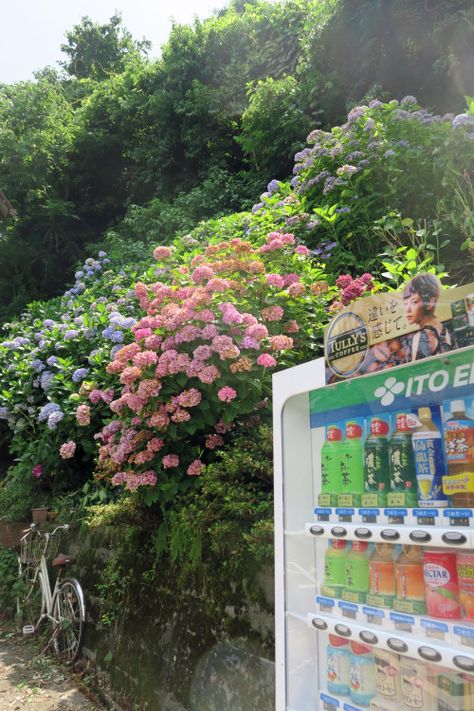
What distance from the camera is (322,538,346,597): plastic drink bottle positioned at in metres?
2.18

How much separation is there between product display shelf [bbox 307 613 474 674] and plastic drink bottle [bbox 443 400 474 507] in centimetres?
45

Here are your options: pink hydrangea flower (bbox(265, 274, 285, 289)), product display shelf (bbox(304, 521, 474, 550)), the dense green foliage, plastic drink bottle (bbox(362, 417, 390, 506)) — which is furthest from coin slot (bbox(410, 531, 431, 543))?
the dense green foliage

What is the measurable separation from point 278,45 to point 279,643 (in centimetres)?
1440

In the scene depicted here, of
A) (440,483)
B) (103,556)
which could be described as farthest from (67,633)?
(440,483)

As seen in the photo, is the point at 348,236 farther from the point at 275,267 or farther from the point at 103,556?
the point at 103,556

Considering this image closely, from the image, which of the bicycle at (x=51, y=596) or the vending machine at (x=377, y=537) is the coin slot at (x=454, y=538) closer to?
the vending machine at (x=377, y=537)

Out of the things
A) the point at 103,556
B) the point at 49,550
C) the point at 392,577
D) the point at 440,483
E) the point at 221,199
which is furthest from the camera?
the point at 221,199

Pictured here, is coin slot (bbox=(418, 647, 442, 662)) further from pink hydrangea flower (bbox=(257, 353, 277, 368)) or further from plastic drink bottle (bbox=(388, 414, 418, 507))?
pink hydrangea flower (bbox=(257, 353, 277, 368))

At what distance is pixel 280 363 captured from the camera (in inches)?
153

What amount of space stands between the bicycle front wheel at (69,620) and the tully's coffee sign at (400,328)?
369 cm

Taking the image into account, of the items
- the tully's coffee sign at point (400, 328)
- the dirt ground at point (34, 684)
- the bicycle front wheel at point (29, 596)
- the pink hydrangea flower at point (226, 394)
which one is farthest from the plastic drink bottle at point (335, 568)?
the bicycle front wheel at point (29, 596)

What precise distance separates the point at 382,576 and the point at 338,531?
0.24 meters

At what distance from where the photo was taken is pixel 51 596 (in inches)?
204

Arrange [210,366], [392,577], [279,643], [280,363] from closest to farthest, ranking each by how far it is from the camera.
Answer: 1. [392,577]
2. [279,643]
3. [210,366]
4. [280,363]
